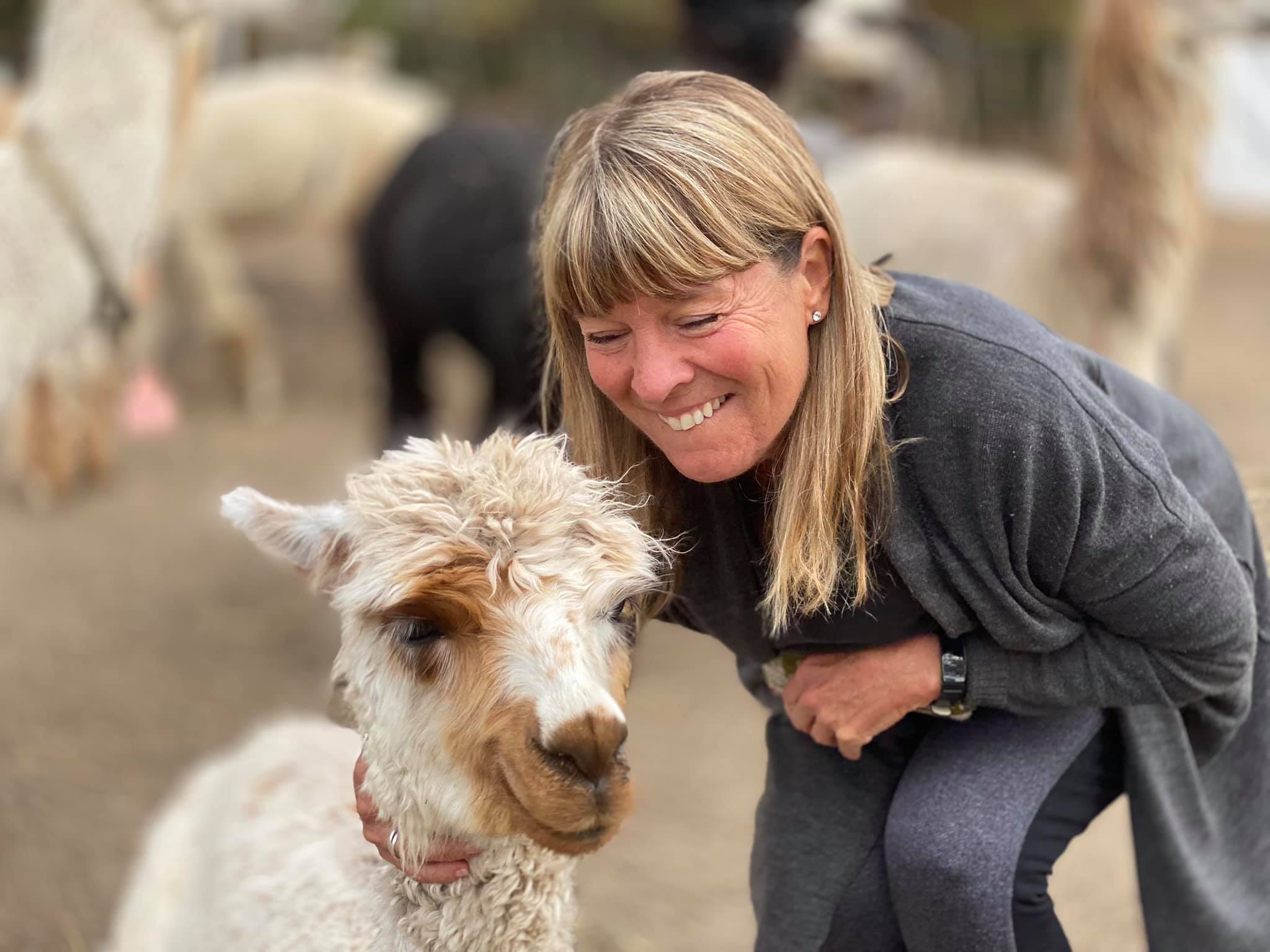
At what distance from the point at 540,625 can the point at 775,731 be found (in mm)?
801

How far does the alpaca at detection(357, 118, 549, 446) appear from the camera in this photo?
458cm

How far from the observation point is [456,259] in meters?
4.72

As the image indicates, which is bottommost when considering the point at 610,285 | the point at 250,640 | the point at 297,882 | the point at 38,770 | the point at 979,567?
the point at 250,640

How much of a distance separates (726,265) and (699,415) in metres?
0.21

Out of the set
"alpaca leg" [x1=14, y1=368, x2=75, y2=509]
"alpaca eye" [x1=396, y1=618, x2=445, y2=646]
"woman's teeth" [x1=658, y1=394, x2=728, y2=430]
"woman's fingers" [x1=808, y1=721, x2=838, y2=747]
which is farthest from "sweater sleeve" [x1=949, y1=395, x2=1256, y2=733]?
"alpaca leg" [x1=14, y1=368, x2=75, y2=509]

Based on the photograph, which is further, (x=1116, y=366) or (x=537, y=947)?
(x=1116, y=366)

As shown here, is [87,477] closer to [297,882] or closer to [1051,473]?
[297,882]

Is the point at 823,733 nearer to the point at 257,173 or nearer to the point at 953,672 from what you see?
the point at 953,672

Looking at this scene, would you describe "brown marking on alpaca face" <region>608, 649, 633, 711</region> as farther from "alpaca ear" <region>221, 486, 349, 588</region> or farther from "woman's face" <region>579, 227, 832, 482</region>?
"alpaca ear" <region>221, 486, 349, 588</region>

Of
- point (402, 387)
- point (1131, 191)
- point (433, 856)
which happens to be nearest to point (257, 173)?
point (402, 387)

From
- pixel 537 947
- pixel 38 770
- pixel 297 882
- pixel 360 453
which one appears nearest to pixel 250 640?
pixel 38 770

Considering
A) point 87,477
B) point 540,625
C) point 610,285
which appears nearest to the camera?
point 540,625

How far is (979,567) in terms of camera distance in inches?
70.1

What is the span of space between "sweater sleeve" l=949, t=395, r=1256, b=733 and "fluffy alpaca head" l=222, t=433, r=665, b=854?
1.64 ft
